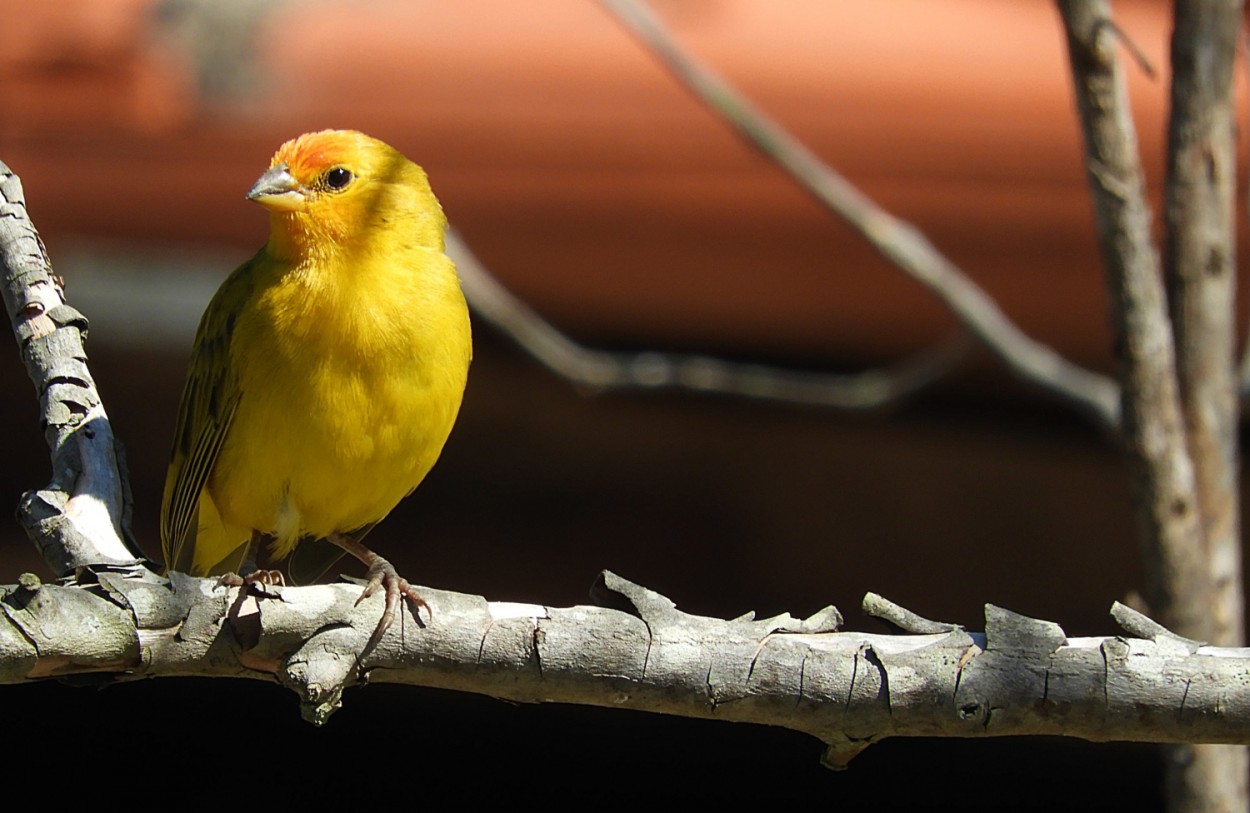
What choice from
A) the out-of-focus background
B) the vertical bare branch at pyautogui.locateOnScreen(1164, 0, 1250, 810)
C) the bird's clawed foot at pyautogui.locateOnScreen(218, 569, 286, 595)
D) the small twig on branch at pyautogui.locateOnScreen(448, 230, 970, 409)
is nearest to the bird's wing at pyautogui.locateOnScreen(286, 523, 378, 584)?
the small twig on branch at pyautogui.locateOnScreen(448, 230, 970, 409)

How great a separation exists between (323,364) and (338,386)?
57 millimetres

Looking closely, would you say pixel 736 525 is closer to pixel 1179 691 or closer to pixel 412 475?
pixel 412 475

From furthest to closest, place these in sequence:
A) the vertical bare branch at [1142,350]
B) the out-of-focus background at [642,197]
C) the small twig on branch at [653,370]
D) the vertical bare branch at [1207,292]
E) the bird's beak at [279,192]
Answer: the out-of-focus background at [642,197] → the small twig on branch at [653,370] → the bird's beak at [279,192] → the vertical bare branch at [1207,292] → the vertical bare branch at [1142,350]

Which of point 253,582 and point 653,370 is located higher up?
point 653,370

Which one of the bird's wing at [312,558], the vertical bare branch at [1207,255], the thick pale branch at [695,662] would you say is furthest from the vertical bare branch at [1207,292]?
the bird's wing at [312,558]

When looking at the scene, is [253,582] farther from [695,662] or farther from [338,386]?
[338,386]

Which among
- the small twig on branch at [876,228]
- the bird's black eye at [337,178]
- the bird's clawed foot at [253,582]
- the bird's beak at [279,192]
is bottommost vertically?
the bird's clawed foot at [253,582]

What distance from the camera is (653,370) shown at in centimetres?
416

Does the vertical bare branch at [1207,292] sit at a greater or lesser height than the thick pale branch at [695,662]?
greater

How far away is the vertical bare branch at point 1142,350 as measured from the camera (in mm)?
2994

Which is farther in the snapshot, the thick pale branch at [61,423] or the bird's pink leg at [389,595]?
the thick pale branch at [61,423]

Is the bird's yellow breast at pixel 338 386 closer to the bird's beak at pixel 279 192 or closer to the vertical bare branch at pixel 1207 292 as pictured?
the bird's beak at pixel 279 192

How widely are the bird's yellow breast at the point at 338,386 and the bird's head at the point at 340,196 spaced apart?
0.08 meters

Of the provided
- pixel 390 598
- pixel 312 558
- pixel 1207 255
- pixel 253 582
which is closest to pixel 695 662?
pixel 390 598
